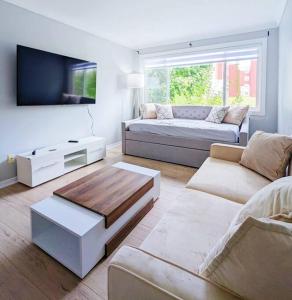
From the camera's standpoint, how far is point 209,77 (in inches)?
175

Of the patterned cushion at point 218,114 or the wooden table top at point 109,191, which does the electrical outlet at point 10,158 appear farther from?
the patterned cushion at point 218,114

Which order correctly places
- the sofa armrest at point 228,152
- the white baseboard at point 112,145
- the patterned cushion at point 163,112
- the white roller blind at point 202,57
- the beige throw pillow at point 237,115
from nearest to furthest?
1. the sofa armrest at point 228,152
2. the beige throw pillow at point 237,115
3. the white roller blind at point 202,57
4. the patterned cushion at point 163,112
5. the white baseboard at point 112,145

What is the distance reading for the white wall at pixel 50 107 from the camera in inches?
102

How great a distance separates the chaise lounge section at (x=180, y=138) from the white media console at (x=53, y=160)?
71 cm

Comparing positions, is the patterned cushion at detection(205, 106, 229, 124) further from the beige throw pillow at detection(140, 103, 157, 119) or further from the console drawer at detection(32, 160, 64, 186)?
the console drawer at detection(32, 160, 64, 186)

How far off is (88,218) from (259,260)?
1124 mm

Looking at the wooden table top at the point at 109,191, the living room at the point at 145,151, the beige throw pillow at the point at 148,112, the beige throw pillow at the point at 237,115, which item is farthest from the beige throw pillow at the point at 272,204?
the beige throw pillow at the point at 148,112

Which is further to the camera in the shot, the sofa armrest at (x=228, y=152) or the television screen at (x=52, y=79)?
the television screen at (x=52, y=79)

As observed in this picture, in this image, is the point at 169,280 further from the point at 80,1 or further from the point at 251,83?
the point at 251,83

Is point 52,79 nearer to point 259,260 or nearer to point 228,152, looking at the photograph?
point 228,152

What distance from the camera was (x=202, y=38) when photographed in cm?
412

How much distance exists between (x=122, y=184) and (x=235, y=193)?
94cm

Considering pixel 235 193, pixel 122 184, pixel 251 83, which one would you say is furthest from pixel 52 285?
pixel 251 83

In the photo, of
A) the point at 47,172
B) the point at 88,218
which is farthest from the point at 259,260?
the point at 47,172
